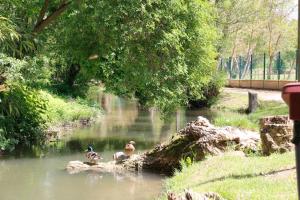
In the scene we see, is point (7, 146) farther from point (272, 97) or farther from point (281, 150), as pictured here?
→ point (272, 97)

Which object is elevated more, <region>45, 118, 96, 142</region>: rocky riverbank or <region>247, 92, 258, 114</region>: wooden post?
<region>247, 92, 258, 114</region>: wooden post

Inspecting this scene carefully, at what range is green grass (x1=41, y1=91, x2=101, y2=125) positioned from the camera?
2366cm

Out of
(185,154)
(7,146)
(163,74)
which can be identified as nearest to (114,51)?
(163,74)

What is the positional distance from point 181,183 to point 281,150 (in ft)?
7.46

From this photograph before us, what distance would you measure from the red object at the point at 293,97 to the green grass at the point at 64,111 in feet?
69.0

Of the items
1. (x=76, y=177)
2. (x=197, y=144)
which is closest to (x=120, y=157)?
(x=76, y=177)

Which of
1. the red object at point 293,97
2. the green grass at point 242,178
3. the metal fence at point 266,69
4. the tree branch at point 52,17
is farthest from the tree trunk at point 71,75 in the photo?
the red object at point 293,97

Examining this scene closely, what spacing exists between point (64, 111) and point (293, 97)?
24318mm

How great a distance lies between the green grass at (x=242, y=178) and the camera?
6.78m

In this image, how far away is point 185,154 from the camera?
45.5 ft

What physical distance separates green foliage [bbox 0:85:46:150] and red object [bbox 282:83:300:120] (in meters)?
16.9

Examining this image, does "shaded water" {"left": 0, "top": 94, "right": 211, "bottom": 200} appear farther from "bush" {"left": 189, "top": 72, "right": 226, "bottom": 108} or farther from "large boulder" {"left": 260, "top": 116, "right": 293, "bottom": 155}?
"bush" {"left": 189, "top": 72, "right": 226, "bottom": 108}

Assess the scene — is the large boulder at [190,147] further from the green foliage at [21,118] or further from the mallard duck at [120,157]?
the green foliage at [21,118]

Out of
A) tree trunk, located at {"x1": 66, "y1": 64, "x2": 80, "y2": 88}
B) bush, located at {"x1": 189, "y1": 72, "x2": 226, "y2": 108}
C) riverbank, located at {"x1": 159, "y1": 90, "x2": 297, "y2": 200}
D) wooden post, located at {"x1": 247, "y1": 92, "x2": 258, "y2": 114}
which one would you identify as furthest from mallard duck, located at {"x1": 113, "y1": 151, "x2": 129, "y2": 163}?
bush, located at {"x1": 189, "y1": 72, "x2": 226, "y2": 108}
